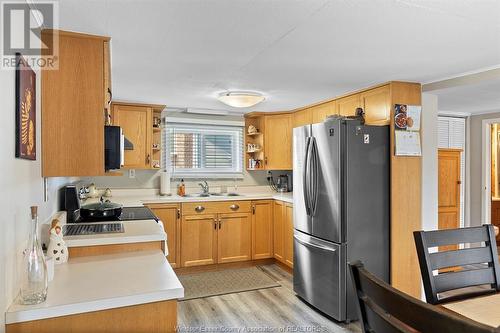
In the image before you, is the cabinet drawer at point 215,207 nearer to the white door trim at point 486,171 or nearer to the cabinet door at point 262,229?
the cabinet door at point 262,229

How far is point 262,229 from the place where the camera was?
14.9ft

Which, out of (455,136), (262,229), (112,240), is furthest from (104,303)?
(455,136)

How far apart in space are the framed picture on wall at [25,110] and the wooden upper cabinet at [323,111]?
2948 millimetres

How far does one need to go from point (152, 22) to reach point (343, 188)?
191 centimetres

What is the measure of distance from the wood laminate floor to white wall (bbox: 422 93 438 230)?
1.24m

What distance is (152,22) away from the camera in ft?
5.86

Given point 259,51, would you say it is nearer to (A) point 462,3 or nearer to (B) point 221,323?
(A) point 462,3

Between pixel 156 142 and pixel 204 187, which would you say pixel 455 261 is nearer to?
pixel 204 187

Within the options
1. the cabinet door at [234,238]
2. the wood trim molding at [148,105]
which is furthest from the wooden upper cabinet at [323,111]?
the wood trim molding at [148,105]

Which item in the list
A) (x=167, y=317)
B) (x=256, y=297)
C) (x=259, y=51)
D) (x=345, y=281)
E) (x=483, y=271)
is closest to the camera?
(x=167, y=317)

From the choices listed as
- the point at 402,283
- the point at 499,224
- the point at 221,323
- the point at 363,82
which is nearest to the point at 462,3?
the point at 363,82

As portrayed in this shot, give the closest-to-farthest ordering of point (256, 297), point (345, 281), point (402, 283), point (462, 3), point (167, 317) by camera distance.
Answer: point (167, 317)
point (462, 3)
point (345, 281)
point (402, 283)
point (256, 297)

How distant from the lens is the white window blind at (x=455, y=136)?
4645mm

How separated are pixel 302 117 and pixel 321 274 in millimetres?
2196
